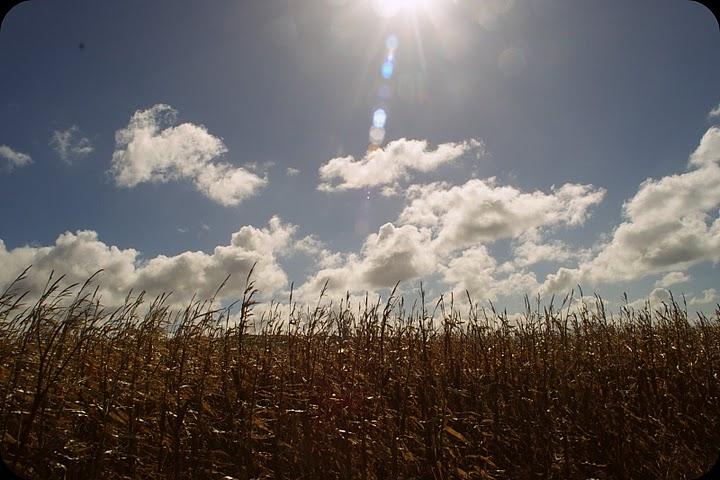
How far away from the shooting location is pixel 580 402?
5.50 metres

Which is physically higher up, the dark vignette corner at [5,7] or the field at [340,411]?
the dark vignette corner at [5,7]

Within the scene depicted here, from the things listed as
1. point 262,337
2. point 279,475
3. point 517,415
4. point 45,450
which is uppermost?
point 262,337

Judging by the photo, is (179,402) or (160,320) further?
(160,320)

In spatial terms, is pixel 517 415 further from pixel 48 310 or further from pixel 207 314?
pixel 48 310

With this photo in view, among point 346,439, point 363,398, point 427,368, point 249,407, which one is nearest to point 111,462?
point 249,407

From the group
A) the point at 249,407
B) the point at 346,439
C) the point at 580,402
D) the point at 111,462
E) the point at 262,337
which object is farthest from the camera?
the point at 262,337

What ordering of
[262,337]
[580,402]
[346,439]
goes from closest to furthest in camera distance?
[346,439], [580,402], [262,337]

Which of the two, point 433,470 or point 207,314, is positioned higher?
point 207,314

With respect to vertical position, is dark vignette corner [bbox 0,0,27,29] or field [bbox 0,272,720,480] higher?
dark vignette corner [bbox 0,0,27,29]

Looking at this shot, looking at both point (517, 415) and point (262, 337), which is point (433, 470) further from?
point (262, 337)

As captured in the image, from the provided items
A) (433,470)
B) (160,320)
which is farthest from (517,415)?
(160,320)

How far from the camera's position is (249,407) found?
4969mm

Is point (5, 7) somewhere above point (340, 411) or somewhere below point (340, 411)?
above

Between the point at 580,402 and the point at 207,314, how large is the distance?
5254 mm
